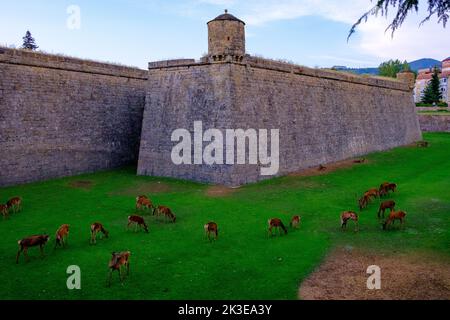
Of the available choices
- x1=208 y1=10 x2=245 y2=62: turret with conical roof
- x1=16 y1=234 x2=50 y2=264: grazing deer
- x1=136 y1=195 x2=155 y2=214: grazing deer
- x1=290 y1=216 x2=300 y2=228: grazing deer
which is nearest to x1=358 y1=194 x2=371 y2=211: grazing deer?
x1=290 y1=216 x2=300 y2=228: grazing deer

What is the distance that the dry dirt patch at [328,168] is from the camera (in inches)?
1088

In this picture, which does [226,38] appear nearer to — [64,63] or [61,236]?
[64,63]

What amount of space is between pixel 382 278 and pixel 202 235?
21.8 feet

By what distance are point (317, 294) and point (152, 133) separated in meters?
20.3

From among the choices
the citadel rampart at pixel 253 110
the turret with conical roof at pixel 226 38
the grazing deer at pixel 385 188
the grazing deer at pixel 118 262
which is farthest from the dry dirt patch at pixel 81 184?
the grazing deer at pixel 385 188

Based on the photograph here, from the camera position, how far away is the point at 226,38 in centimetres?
2416

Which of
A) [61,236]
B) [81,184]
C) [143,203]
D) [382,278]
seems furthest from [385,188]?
[81,184]

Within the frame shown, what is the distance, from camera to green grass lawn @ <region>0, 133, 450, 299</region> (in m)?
11.0

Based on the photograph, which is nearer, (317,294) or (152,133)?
(317,294)

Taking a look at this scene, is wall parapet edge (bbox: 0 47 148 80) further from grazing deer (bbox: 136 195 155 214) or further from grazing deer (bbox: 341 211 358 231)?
grazing deer (bbox: 341 211 358 231)

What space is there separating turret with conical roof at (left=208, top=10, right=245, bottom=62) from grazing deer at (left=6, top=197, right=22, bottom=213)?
13.8 metres

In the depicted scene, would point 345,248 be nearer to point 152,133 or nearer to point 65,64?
point 152,133

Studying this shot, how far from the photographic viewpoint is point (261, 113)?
86.7ft
